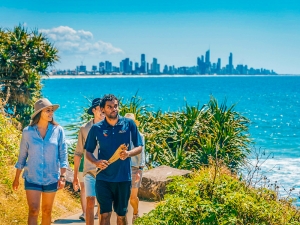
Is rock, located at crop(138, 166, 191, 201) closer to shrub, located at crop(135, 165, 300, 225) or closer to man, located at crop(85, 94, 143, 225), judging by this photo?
shrub, located at crop(135, 165, 300, 225)

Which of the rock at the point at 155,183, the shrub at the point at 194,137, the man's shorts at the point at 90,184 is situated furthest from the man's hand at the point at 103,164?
the shrub at the point at 194,137

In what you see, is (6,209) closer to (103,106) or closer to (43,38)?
(103,106)

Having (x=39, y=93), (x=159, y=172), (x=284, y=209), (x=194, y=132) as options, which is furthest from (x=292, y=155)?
(x=284, y=209)

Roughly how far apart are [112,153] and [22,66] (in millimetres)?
14103

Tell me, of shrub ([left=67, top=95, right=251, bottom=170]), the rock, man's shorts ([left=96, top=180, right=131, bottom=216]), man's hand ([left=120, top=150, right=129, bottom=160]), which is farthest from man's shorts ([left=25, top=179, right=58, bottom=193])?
shrub ([left=67, top=95, right=251, bottom=170])

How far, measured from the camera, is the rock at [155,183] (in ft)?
32.3

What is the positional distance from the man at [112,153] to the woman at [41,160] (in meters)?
0.47

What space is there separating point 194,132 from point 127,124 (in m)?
7.86

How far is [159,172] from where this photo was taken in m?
10.4

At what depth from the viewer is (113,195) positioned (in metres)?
6.20

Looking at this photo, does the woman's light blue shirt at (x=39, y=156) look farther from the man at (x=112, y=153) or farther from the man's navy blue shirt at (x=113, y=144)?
the man's navy blue shirt at (x=113, y=144)

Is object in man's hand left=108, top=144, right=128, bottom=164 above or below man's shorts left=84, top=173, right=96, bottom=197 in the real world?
above

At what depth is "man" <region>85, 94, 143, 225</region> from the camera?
6.04 m

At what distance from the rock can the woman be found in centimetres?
356
